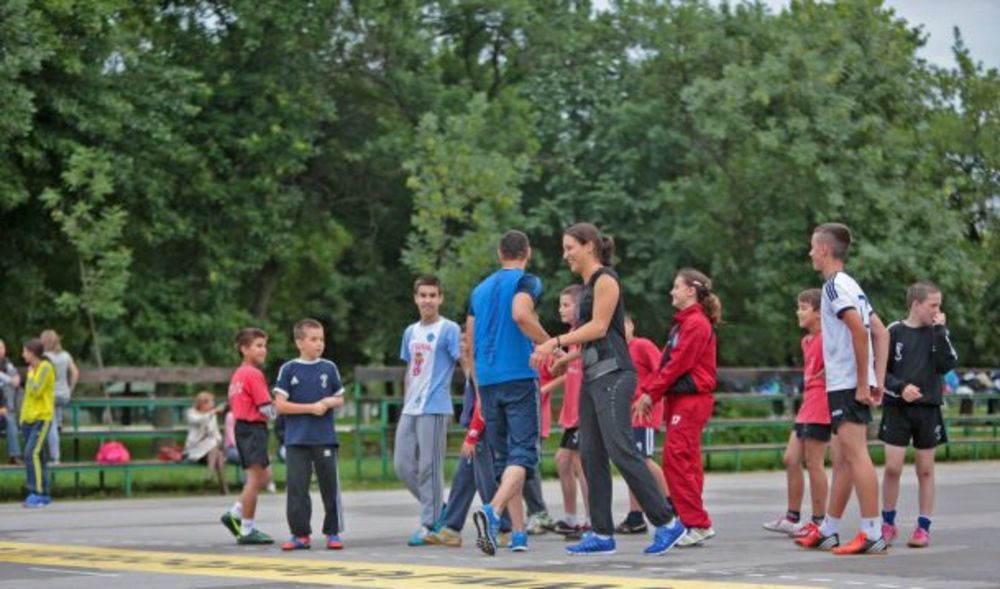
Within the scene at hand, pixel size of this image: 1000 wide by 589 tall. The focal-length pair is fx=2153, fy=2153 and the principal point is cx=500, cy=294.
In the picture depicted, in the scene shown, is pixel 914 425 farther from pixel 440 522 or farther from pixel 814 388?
pixel 440 522

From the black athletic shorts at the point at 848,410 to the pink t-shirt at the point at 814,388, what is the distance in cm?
137

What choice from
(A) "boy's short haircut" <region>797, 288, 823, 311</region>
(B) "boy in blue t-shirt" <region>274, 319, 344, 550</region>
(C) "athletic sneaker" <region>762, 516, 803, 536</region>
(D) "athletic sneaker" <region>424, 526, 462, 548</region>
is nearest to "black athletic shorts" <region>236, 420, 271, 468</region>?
(B) "boy in blue t-shirt" <region>274, 319, 344, 550</region>

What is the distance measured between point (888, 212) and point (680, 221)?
17.4 ft

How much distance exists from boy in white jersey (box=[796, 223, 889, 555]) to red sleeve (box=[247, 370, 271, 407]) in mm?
4044

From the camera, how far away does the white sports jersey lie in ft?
41.5

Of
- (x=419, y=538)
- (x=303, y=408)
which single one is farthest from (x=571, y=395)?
(x=303, y=408)

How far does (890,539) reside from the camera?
13625mm

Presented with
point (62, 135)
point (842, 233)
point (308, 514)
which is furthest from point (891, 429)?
point (62, 135)

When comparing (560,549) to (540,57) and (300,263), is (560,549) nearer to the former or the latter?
(300,263)

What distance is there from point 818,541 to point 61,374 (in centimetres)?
1151

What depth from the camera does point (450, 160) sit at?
1531 inches

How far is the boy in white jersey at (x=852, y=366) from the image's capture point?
12.6 metres

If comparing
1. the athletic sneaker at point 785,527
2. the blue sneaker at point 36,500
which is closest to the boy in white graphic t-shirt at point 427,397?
the athletic sneaker at point 785,527

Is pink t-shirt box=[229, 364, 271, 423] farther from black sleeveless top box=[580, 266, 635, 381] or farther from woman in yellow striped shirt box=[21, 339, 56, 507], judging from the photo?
woman in yellow striped shirt box=[21, 339, 56, 507]
